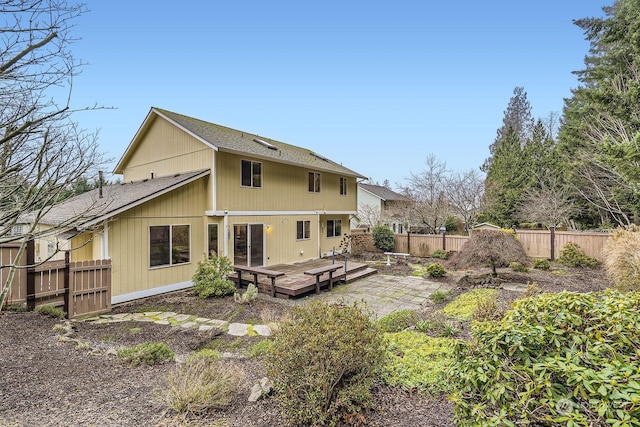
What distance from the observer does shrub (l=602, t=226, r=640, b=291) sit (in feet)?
22.3

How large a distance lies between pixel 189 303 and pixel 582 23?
21.7 m

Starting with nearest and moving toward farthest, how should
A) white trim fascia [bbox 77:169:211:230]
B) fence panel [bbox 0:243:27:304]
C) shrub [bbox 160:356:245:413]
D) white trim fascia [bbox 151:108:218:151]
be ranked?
shrub [bbox 160:356:245:413] < fence panel [bbox 0:243:27:304] < white trim fascia [bbox 77:169:211:230] < white trim fascia [bbox 151:108:218:151]

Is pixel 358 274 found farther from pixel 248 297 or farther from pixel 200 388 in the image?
pixel 200 388

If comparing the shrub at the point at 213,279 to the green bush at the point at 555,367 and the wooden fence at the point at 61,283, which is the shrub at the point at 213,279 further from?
the green bush at the point at 555,367

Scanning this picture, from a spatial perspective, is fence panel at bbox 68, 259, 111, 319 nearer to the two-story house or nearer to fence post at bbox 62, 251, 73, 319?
fence post at bbox 62, 251, 73, 319

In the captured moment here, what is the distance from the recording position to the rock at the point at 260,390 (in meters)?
3.15

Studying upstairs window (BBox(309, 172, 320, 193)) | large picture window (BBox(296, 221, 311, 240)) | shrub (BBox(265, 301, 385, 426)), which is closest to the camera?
shrub (BBox(265, 301, 385, 426))

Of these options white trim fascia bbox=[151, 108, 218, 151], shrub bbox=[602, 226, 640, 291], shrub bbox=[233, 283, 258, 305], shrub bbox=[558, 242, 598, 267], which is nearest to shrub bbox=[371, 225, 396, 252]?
shrub bbox=[558, 242, 598, 267]

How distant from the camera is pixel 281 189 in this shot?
42.2 ft

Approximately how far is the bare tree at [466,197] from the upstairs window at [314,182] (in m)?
9.81

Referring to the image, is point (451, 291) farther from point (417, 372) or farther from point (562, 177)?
point (562, 177)

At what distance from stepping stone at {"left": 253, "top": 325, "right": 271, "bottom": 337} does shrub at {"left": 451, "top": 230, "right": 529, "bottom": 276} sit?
7.46 m

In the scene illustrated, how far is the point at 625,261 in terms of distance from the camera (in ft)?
24.1

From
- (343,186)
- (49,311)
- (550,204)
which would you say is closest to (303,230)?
(343,186)
